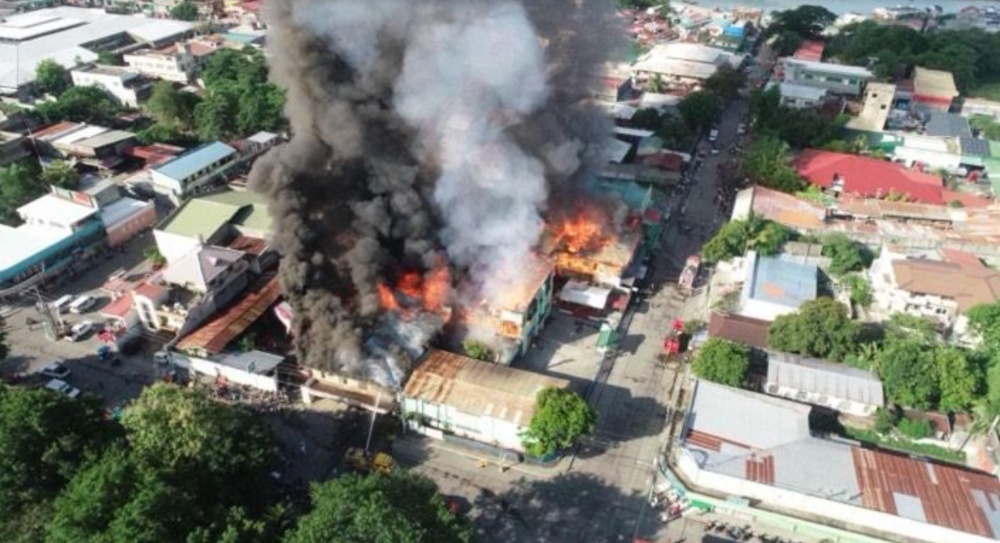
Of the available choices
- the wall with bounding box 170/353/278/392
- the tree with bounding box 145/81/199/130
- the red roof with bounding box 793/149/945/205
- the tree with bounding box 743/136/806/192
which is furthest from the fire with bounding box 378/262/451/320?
the tree with bounding box 145/81/199/130

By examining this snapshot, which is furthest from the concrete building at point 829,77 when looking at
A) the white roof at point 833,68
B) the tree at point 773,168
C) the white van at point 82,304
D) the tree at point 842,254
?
the white van at point 82,304

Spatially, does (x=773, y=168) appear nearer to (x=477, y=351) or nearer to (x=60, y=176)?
(x=477, y=351)

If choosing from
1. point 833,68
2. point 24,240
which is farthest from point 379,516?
point 833,68

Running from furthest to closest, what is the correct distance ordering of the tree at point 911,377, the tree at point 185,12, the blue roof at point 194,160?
1. the tree at point 185,12
2. the blue roof at point 194,160
3. the tree at point 911,377

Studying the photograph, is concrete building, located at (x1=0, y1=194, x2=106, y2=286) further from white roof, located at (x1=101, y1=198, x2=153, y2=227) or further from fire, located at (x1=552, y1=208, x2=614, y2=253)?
fire, located at (x1=552, y1=208, x2=614, y2=253)

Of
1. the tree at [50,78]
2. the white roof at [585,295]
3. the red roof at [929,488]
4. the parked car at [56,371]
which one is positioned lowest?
the parked car at [56,371]

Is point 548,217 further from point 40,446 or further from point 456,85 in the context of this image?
point 40,446

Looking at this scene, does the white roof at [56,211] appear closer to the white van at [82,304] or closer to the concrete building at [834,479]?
the white van at [82,304]
